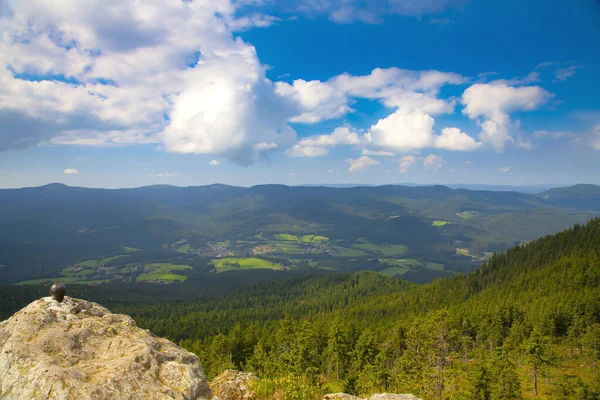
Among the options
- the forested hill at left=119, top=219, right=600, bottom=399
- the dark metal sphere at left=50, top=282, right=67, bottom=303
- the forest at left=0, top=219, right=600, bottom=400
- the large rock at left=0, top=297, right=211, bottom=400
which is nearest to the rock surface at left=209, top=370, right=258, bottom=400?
the forest at left=0, top=219, right=600, bottom=400

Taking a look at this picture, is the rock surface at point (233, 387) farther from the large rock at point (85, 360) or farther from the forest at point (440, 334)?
the large rock at point (85, 360)

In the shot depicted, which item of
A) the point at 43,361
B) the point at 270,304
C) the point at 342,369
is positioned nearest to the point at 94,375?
the point at 43,361

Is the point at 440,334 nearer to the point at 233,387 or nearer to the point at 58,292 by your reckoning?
the point at 233,387

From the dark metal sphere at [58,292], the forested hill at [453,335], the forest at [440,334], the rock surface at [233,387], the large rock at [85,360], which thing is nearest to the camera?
the large rock at [85,360]

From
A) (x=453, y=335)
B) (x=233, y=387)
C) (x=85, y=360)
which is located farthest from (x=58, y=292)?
(x=453, y=335)

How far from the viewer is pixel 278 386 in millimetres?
15406

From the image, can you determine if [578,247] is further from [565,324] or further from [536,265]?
[565,324]

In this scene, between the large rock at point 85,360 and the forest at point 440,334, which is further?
the forest at point 440,334

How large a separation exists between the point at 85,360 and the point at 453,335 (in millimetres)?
51639

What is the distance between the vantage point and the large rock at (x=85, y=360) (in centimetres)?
832

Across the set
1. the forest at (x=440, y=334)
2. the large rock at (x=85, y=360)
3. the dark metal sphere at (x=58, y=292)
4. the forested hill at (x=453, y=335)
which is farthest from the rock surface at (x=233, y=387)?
the dark metal sphere at (x=58, y=292)

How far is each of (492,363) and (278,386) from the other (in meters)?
41.7

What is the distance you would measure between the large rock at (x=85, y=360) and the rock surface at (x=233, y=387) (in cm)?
340

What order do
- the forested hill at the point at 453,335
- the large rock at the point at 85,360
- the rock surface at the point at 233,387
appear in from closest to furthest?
the large rock at the point at 85,360
the rock surface at the point at 233,387
the forested hill at the point at 453,335
